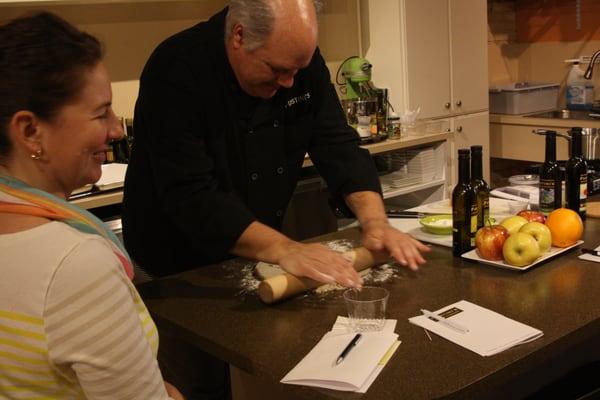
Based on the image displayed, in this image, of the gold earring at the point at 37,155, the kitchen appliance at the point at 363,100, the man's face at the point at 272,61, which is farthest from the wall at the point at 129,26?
the gold earring at the point at 37,155

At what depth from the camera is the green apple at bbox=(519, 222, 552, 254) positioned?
5.29 feet

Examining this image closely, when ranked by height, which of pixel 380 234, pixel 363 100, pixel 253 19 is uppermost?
pixel 253 19

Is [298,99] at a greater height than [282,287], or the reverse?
[298,99]

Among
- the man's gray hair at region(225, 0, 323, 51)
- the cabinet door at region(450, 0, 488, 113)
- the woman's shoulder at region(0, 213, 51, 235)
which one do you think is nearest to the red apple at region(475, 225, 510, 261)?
the man's gray hair at region(225, 0, 323, 51)

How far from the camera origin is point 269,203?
1958 mm

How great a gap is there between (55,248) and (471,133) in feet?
12.7

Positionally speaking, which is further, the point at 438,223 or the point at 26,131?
the point at 438,223

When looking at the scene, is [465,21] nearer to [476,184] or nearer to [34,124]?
[476,184]

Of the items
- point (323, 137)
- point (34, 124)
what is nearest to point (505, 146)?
point (323, 137)

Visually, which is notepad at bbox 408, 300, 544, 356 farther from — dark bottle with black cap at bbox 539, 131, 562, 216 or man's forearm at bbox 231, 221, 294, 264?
dark bottle with black cap at bbox 539, 131, 562, 216

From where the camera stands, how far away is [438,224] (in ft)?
6.18

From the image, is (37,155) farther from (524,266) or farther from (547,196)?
(547,196)

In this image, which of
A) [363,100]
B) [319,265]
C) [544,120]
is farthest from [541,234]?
[544,120]

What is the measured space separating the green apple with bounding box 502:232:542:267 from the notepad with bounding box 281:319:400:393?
1.43 ft
